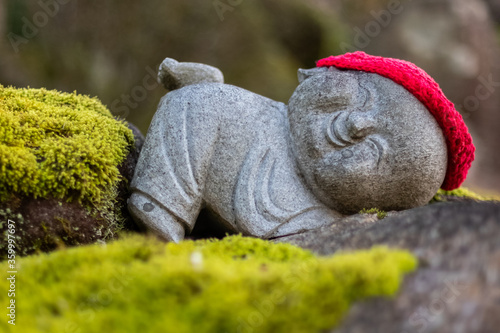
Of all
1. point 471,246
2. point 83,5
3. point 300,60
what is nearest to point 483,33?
point 300,60

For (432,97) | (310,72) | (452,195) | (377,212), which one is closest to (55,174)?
(310,72)

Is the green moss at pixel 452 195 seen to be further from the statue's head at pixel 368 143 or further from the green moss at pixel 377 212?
the green moss at pixel 377 212

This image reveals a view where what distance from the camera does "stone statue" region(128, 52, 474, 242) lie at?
2.42 metres

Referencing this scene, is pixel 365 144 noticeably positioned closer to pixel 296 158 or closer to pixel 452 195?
pixel 296 158

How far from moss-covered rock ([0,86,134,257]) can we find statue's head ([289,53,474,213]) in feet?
3.56

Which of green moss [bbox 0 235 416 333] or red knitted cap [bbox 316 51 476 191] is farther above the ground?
red knitted cap [bbox 316 51 476 191]

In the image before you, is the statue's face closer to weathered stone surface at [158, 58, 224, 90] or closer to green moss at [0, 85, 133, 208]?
weathered stone surface at [158, 58, 224, 90]

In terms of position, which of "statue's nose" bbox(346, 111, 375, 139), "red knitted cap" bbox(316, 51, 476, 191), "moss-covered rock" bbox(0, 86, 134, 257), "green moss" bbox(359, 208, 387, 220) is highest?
"red knitted cap" bbox(316, 51, 476, 191)

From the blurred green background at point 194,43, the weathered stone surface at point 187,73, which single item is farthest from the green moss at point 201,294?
the blurred green background at point 194,43

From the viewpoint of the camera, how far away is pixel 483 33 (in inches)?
307

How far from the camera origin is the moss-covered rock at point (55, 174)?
2115 mm

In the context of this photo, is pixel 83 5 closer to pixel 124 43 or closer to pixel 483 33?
pixel 124 43

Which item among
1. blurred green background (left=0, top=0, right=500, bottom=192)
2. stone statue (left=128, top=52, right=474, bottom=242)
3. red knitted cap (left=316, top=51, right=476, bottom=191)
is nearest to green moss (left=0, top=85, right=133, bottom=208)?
stone statue (left=128, top=52, right=474, bottom=242)

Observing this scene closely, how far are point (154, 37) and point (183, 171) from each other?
4.25 m
